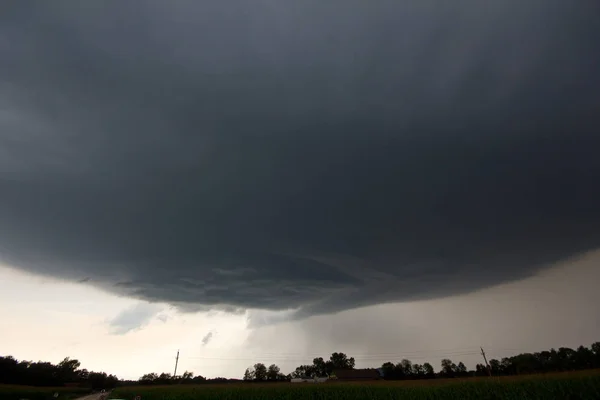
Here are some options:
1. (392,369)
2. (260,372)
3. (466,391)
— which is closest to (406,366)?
(392,369)

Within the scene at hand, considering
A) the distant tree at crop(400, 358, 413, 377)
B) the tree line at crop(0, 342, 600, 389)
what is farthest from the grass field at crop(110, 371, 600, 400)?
the distant tree at crop(400, 358, 413, 377)

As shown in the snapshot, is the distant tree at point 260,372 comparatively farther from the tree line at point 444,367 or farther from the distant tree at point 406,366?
the distant tree at point 406,366

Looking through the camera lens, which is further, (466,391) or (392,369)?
(392,369)

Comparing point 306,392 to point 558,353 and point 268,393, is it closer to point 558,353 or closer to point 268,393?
point 268,393

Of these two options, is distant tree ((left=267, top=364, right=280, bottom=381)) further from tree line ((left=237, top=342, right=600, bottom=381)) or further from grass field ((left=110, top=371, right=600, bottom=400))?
grass field ((left=110, top=371, right=600, bottom=400))

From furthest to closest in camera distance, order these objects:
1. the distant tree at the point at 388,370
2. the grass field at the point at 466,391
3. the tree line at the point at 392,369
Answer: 1. the distant tree at the point at 388,370
2. the tree line at the point at 392,369
3. the grass field at the point at 466,391

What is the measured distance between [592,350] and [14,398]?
172151mm

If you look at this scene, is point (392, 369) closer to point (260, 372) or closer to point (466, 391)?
point (260, 372)

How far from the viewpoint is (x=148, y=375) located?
185 metres

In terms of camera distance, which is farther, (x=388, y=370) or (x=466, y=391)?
(x=388, y=370)

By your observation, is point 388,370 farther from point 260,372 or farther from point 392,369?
point 260,372

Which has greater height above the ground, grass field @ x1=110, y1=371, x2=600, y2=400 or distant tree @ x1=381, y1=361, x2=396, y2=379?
distant tree @ x1=381, y1=361, x2=396, y2=379

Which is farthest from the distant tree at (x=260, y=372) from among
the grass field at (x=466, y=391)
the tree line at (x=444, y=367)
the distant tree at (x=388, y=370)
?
the grass field at (x=466, y=391)

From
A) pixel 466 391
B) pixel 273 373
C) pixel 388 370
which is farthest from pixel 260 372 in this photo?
pixel 466 391
